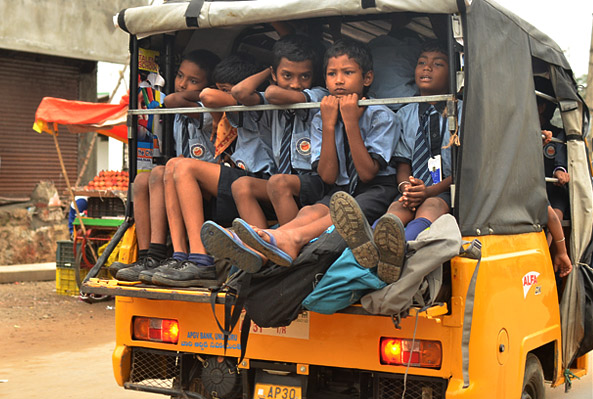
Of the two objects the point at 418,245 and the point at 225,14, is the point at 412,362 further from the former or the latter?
the point at 225,14

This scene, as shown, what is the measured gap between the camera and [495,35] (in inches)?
162

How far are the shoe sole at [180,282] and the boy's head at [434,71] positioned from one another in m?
1.75

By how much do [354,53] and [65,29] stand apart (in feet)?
36.4

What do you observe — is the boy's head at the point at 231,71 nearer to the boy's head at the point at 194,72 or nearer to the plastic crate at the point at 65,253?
the boy's head at the point at 194,72

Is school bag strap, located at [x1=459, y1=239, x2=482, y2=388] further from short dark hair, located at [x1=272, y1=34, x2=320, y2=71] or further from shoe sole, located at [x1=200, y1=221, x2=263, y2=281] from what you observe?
short dark hair, located at [x1=272, y1=34, x2=320, y2=71]

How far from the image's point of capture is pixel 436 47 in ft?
15.0

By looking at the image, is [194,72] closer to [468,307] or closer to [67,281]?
[468,307]

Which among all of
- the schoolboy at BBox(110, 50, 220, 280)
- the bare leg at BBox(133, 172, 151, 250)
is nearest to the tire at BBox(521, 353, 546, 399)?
the schoolboy at BBox(110, 50, 220, 280)

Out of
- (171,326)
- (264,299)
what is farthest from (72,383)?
(264,299)

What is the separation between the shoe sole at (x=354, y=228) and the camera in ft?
10.8

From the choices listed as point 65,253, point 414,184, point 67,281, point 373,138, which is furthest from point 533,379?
point 67,281

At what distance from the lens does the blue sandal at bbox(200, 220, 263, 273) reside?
11.2ft

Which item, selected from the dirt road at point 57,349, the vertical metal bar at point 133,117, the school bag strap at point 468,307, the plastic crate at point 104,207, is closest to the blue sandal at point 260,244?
the school bag strap at point 468,307

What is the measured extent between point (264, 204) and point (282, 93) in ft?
2.20
